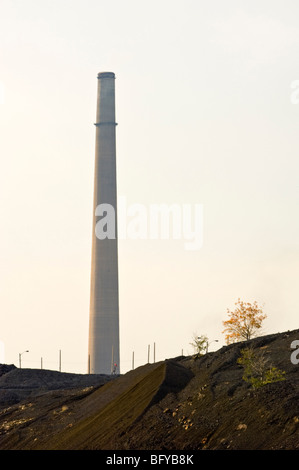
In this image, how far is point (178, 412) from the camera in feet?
138

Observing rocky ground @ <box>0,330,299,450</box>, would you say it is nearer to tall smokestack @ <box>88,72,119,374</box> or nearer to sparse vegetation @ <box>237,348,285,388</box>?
sparse vegetation @ <box>237,348,285,388</box>

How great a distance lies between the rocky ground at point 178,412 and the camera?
36531 millimetres

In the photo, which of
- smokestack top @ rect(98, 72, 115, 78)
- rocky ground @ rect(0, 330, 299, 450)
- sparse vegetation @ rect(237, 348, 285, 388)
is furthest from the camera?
smokestack top @ rect(98, 72, 115, 78)

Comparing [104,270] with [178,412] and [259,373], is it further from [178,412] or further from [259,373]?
[178,412]

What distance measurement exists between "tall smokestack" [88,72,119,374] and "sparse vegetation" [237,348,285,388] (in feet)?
312

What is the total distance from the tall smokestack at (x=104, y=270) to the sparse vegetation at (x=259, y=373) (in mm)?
95224

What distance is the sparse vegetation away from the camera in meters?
40.9

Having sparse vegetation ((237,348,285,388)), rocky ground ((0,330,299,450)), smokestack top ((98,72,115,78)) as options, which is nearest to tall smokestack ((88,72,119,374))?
smokestack top ((98,72,115,78))

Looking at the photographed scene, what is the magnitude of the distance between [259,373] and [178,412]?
440cm
